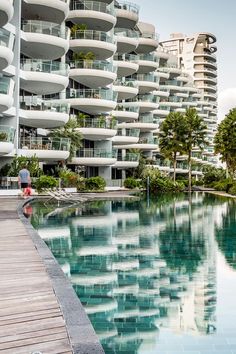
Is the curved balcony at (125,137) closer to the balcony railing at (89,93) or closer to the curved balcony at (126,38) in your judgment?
the balcony railing at (89,93)

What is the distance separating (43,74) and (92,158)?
39.8 feet

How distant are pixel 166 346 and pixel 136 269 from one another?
4.98 meters

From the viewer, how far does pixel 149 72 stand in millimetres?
69375

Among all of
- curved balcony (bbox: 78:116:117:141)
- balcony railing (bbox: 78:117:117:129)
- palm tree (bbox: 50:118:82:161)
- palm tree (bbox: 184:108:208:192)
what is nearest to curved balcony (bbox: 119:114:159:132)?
palm tree (bbox: 184:108:208:192)

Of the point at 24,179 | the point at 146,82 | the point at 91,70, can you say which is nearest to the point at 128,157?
the point at 91,70

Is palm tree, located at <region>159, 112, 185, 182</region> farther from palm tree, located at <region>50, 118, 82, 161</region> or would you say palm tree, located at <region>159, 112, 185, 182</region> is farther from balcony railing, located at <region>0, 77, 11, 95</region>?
balcony railing, located at <region>0, 77, 11, 95</region>

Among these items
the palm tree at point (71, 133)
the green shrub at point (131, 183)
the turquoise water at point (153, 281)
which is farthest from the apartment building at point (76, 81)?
the turquoise water at point (153, 281)

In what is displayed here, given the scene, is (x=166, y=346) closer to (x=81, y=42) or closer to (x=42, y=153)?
(x=42, y=153)

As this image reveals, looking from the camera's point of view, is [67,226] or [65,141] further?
[65,141]

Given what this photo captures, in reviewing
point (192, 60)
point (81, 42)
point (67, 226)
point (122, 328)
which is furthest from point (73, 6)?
point (192, 60)

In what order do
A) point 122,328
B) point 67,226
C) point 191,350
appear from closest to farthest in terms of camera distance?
point 191,350 → point 122,328 → point 67,226

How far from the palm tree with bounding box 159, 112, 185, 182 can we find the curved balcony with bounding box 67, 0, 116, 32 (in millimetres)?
20232

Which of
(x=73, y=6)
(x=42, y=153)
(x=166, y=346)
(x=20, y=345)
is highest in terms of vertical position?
(x=73, y=6)

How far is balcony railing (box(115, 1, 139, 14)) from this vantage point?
5647cm
